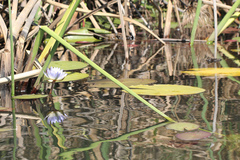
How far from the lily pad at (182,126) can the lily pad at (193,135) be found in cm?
3

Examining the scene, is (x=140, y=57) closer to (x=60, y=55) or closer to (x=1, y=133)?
(x=60, y=55)

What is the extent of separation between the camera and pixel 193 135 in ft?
2.45

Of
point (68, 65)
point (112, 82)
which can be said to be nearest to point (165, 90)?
point (112, 82)

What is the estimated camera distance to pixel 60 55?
7.32 feet

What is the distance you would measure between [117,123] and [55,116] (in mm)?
184

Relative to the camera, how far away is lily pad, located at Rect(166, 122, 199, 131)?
0.79m

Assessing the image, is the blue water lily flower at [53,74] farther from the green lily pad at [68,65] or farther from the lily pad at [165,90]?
the green lily pad at [68,65]

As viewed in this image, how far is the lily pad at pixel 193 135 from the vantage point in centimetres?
73

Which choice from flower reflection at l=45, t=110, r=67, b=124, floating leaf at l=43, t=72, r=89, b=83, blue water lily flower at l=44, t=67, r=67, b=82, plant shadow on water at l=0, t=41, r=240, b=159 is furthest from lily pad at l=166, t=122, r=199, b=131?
floating leaf at l=43, t=72, r=89, b=83

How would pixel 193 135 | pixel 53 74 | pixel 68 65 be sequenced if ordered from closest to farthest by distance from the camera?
pixel 193 135
pixel 53 74
pixel 68 65

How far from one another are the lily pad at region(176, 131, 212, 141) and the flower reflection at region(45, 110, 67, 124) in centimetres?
32

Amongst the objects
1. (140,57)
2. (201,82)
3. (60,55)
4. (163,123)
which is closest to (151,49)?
(140,57)

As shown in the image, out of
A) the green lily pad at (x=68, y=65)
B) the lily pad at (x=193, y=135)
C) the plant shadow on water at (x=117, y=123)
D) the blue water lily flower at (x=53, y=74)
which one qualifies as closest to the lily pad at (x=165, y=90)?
the plant shadow on water at (x=117, y=123)

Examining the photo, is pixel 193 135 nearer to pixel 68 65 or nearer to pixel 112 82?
pixel 112 82
